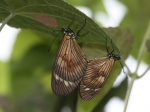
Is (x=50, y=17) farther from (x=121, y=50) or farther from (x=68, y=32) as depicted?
(x=121, y=50)

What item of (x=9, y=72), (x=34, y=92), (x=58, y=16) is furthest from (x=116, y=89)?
(x=58, y=16)

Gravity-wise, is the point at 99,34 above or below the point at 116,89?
above

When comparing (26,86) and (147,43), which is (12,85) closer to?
(26,86)

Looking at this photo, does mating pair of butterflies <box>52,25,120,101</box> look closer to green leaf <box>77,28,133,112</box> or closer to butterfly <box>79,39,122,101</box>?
butterfly <box>79,39,122,101</box>

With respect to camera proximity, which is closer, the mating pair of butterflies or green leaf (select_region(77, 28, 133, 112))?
the mating pair of butterflies

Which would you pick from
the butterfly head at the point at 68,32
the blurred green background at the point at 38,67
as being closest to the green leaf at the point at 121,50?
the butterfly head at the point at 68,32

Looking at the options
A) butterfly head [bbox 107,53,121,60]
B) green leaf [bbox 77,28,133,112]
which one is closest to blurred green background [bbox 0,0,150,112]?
green leaf [bbox 77,28,133,112]
